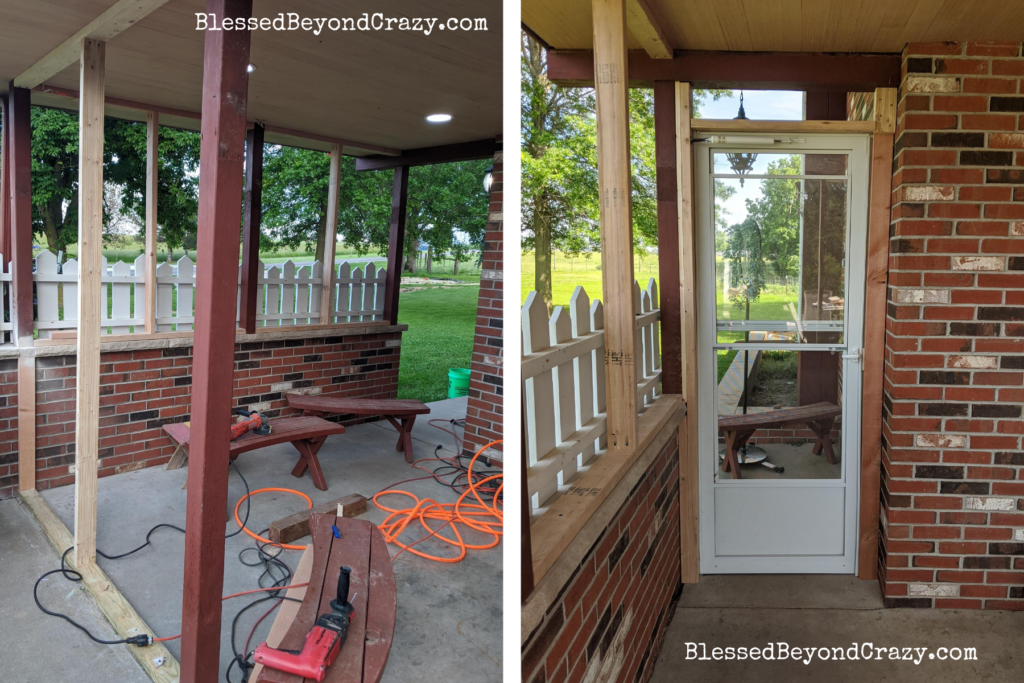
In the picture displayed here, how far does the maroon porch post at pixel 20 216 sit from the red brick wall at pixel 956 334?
5.16 metres

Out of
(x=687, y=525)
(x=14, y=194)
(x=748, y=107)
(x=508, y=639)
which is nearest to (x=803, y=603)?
(x=687, y=525)

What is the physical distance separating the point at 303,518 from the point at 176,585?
2.55 feet

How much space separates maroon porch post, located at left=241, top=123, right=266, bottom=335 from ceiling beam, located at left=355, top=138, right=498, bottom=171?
4.79ft

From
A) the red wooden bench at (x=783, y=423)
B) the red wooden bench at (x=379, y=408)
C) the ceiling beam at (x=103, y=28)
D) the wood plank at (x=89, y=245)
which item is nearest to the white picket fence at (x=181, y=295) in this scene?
the wood plank at (x=89, y=245)

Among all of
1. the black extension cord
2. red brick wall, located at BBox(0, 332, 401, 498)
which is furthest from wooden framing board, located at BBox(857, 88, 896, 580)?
red brick wall, located at BBox(0, 332, 401, 498)

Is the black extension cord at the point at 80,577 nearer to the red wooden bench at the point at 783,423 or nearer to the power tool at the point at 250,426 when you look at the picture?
the power tool at the point at 250,426

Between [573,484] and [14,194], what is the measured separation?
4.42 meters

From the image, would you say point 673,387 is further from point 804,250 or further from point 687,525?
point 804,250

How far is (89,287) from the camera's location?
3252 millimetres

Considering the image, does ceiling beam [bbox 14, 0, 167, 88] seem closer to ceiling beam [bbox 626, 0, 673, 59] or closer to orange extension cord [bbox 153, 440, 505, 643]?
ceiling beam [bbox 626, 0, 673, 59]

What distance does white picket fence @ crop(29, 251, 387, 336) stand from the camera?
481 centimetres

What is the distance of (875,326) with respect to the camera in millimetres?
3527

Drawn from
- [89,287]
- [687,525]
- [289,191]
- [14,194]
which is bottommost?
[687,525]

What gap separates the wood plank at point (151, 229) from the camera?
5.05 metres
